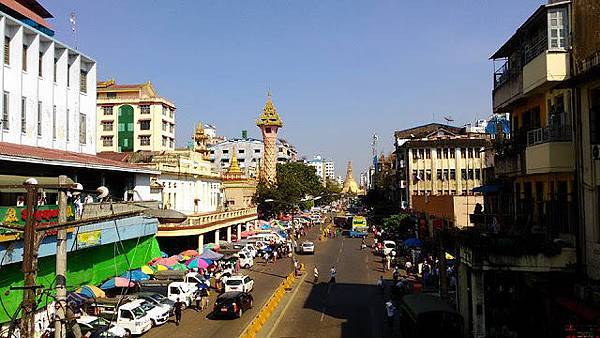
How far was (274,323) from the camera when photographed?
24766 mm

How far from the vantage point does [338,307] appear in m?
28.8

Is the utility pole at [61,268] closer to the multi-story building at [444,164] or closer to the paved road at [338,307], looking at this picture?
the paved road at [338,307]

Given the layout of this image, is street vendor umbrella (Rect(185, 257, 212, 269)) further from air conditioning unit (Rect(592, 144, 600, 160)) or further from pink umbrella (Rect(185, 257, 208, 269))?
air conditioning unit (Rect(592, 144, 600, 160))

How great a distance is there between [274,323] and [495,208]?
13154 millimetres

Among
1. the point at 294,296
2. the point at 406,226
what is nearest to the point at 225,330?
the point at 294,296

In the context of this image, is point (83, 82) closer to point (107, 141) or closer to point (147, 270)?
point (147, 270)

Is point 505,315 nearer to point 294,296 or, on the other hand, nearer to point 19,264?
point 294,296

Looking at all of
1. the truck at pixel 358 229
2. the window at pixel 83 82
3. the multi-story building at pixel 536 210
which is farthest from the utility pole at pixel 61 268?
the truck at pixel 358 229

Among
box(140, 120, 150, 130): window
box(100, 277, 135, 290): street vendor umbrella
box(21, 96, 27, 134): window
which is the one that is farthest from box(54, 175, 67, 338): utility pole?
box(140, 120, 150, 130): window

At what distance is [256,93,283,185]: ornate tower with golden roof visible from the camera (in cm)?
8588

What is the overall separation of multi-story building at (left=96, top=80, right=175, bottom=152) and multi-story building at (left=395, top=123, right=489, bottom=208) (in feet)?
103

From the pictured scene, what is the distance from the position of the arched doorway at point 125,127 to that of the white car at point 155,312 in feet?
164

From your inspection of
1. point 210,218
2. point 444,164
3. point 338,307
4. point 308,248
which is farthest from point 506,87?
point 444,164

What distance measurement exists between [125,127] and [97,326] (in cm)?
5555
